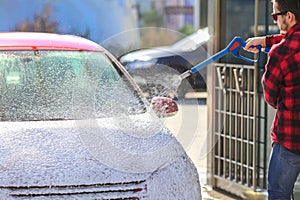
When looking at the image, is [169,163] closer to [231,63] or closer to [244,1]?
[231,63]

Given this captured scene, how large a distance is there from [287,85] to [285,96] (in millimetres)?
63

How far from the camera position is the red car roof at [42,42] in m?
4.78

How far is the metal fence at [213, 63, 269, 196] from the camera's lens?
5.57 meters

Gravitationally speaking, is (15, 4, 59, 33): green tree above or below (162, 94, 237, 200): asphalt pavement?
above

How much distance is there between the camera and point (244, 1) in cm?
756

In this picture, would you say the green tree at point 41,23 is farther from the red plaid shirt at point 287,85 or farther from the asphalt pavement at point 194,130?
the red plaid shirt at point 287,85

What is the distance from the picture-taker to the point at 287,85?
3688 mm

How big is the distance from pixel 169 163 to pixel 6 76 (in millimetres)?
1382

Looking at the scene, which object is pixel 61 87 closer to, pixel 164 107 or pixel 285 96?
pixel 164 107

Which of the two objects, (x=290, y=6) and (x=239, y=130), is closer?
(x=290, y=6)

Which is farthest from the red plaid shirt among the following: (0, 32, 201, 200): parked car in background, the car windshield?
the car windshield

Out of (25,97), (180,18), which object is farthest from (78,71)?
(180,18)

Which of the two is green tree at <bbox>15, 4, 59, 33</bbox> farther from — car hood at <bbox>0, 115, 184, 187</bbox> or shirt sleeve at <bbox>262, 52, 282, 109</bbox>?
shirt sleeve at <bbox>262, 52, 282, 109</bbox>

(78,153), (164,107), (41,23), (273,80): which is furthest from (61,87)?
(41,23)
